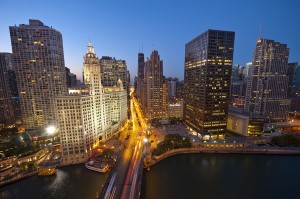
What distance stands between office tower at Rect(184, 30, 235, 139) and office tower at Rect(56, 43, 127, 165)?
64.5 meters

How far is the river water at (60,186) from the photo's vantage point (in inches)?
2106

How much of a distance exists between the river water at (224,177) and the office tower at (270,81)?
2387 inches

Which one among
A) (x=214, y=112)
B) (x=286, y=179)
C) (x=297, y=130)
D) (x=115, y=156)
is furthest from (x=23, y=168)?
(x=297, y=130)

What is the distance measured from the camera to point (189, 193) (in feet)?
180

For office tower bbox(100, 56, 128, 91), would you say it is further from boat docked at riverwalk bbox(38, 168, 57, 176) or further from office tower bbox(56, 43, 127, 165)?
boat docked at riverwalk bbox(38, 168, 57, 176)

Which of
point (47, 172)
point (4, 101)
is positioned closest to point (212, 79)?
point (47, 172)

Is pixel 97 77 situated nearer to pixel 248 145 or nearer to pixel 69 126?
pixel 69 126

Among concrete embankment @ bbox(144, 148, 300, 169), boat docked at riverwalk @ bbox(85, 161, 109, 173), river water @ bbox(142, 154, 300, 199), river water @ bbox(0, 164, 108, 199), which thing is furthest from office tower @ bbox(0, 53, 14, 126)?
concrete embankment @ bbox(144, 148, 300, 169)

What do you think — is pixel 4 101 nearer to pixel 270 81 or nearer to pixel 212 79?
pixel 212 79

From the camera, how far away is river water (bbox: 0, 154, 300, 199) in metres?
54.3

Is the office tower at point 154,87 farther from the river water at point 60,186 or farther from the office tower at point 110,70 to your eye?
the river water at point 60,186

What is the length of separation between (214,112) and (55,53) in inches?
4788

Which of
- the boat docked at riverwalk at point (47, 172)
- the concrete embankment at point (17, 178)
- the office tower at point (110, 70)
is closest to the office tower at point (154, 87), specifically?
Answer: the office tower at point (110, 70)

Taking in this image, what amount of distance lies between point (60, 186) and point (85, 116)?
31887 mm
